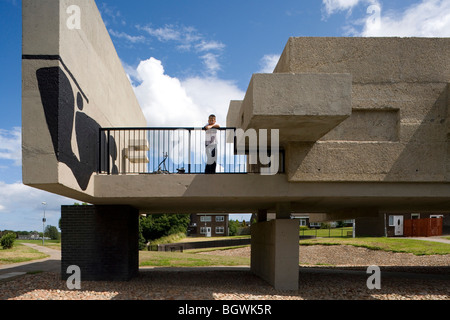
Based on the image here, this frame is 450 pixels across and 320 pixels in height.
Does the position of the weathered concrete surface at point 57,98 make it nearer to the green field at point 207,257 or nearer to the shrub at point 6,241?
the green field at point 207,257

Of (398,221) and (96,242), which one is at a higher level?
(96,242)

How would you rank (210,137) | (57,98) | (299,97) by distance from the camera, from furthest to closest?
1. (210,137)
2. (299,97)
3. (57,98)

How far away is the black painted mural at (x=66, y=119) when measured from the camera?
6598 millimetres

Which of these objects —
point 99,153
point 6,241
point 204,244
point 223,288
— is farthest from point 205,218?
point 99,153

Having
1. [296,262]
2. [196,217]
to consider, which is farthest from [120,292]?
[196,217]

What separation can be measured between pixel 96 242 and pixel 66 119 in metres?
5.38

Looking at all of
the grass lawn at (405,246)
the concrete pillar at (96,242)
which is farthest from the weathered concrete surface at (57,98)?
the grass lawn at (405,246)

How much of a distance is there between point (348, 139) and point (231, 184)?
333 centimetres

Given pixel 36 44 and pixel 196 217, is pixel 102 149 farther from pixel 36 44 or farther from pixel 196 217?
pixel 196 217

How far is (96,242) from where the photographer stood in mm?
11047

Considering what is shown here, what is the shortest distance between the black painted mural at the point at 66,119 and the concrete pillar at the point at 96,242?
298 cm

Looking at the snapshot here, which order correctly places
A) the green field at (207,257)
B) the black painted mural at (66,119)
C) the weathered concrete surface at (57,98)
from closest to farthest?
the weathered concrete surface at (57,98) → the black painted mural at (66,119) → the green field at (207,257)

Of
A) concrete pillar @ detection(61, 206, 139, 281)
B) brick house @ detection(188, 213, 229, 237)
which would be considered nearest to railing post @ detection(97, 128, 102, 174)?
concrete pillar @ detection(61, 206, 139, 281)

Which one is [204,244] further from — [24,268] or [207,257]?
[24,268]
